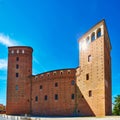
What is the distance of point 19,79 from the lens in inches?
1651

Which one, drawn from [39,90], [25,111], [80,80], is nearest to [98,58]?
[80,80]

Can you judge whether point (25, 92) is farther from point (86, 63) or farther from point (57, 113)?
point (86, 63)

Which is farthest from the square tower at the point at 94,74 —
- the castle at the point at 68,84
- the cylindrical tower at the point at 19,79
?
the cylindrical tower at the point at 19,79

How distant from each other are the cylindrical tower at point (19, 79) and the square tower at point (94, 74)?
12.7 m

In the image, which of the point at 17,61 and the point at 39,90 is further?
the point at 17,61

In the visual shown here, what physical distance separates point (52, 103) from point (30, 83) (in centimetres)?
777

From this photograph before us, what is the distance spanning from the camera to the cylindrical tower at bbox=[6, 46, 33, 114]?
41.2m

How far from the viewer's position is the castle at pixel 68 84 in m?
28.9

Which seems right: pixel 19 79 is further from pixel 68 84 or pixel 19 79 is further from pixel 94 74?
pixel 94 74

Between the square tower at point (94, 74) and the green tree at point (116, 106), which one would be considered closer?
the square tower at point (94, 74)

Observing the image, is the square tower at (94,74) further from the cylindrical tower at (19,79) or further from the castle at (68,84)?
the cylindrical tower at (19,79)

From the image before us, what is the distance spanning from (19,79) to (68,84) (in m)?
12.0

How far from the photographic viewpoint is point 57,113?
1320 inches

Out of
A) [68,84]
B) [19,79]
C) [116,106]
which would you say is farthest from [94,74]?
[19,79]
